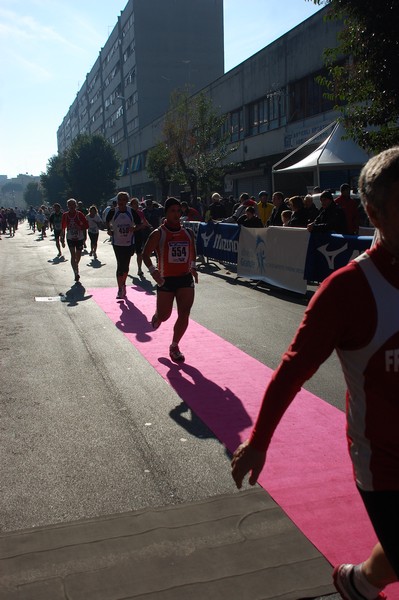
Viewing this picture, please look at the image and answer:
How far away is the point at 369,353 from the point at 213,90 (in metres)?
41.2

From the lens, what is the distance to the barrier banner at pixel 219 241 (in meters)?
15.0

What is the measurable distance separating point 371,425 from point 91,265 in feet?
55.2

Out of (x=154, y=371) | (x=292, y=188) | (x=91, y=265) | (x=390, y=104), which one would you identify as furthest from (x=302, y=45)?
(x=154, y=371)

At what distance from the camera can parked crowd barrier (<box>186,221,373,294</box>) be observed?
33.8 feet

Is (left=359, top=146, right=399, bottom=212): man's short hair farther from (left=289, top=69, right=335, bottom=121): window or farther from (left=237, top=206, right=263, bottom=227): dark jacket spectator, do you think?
(left=289, top=69, right=335, bottom=121): window

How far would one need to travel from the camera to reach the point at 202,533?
130 inches

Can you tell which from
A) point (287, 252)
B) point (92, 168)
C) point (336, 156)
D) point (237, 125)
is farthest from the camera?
point (92, 168)

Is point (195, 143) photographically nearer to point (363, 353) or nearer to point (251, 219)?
point (251, 219)

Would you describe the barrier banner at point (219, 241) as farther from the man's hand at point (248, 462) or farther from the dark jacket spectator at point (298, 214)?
the man's hand at point (248, 462)

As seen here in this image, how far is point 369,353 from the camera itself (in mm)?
1903

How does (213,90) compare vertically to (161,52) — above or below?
below

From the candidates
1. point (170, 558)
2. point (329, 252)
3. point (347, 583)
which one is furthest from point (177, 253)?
point (347, 583)

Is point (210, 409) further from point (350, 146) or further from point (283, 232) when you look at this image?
point (350, 146)

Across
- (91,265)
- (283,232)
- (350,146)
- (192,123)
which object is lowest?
(91,265)
